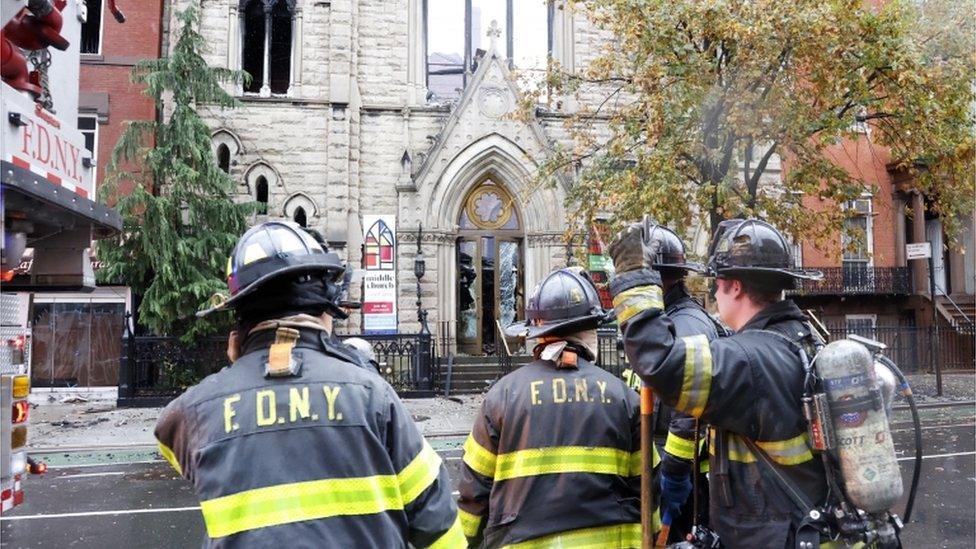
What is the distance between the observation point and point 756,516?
2.47 m

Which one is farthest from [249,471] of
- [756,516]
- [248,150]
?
[248,150]

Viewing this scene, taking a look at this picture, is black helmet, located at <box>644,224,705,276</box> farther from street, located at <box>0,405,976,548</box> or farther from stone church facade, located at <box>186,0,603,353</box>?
stone church facade, located at <box>186,0,603,353</box>

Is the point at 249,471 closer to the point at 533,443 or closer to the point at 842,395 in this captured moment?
the point at 533,443

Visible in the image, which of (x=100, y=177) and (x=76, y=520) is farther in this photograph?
(x=100, y=177)

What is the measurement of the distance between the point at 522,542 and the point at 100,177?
17.7 m

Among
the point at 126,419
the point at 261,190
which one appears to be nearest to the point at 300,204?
the point at 261,190

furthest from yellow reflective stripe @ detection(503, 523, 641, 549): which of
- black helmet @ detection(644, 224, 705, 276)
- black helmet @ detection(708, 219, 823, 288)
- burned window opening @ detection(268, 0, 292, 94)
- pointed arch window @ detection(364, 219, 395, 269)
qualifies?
burned window opening @ detection(268, 0, 292, 94)

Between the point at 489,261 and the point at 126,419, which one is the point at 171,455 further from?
the point at 489,261

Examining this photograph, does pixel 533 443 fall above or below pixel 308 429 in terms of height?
below

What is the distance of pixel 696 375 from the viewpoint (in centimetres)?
238

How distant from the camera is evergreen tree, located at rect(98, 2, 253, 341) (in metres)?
15.2

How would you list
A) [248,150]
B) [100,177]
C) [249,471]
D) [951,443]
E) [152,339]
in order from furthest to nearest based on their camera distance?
[248,150]
[100,177]
[152,339]
[951,443]
[249,471]

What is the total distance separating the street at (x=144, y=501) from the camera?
644cm

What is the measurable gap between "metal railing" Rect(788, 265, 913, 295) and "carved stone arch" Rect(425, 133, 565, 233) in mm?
8694
